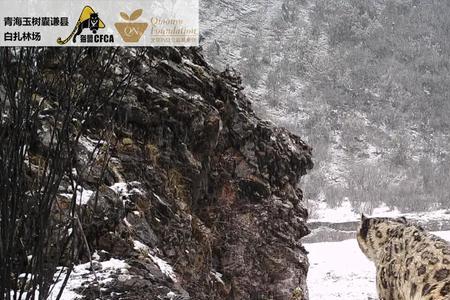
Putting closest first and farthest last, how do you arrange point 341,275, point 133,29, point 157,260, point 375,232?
point 375,232
point 133,29
point 157,260
point 341,275

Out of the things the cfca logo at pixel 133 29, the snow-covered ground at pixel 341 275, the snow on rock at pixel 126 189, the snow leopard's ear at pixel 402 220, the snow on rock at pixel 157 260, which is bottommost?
the snow-covered ground at pixel 341 275

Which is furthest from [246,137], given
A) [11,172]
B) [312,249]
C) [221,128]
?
[312,249]

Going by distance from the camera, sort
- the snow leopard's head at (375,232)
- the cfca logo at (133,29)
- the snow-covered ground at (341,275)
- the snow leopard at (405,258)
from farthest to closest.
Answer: the snow-covered ground at (341,275), the cfca logo at (133,29), the snow leopard's head at (375,232), the snow leopard at (405,258)

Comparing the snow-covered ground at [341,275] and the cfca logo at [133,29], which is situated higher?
the cfca logo at [133,29]

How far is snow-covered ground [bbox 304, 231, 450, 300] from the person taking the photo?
10680 millimetres

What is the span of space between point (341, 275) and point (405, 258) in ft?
35.0

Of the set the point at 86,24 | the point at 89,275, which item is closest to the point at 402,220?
the point at 86,24

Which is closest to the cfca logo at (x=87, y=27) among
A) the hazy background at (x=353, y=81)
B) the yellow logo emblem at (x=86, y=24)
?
the yellow logo emblem at (x=86, y=24)

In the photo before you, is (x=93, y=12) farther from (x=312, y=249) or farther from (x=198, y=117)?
(x=312, y=249)

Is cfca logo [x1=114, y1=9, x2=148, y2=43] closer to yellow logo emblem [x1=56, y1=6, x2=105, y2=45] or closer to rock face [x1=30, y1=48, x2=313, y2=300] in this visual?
rock face [x1=30, y1=48, x2=313, y2=300]

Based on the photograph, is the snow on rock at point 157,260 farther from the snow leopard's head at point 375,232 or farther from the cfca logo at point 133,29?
the snow leopard's head at point 375,232

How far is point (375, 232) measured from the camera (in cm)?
Result: 187

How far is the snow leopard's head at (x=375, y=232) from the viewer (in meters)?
1.82

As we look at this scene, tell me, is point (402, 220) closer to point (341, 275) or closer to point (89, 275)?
point (89, 275)
